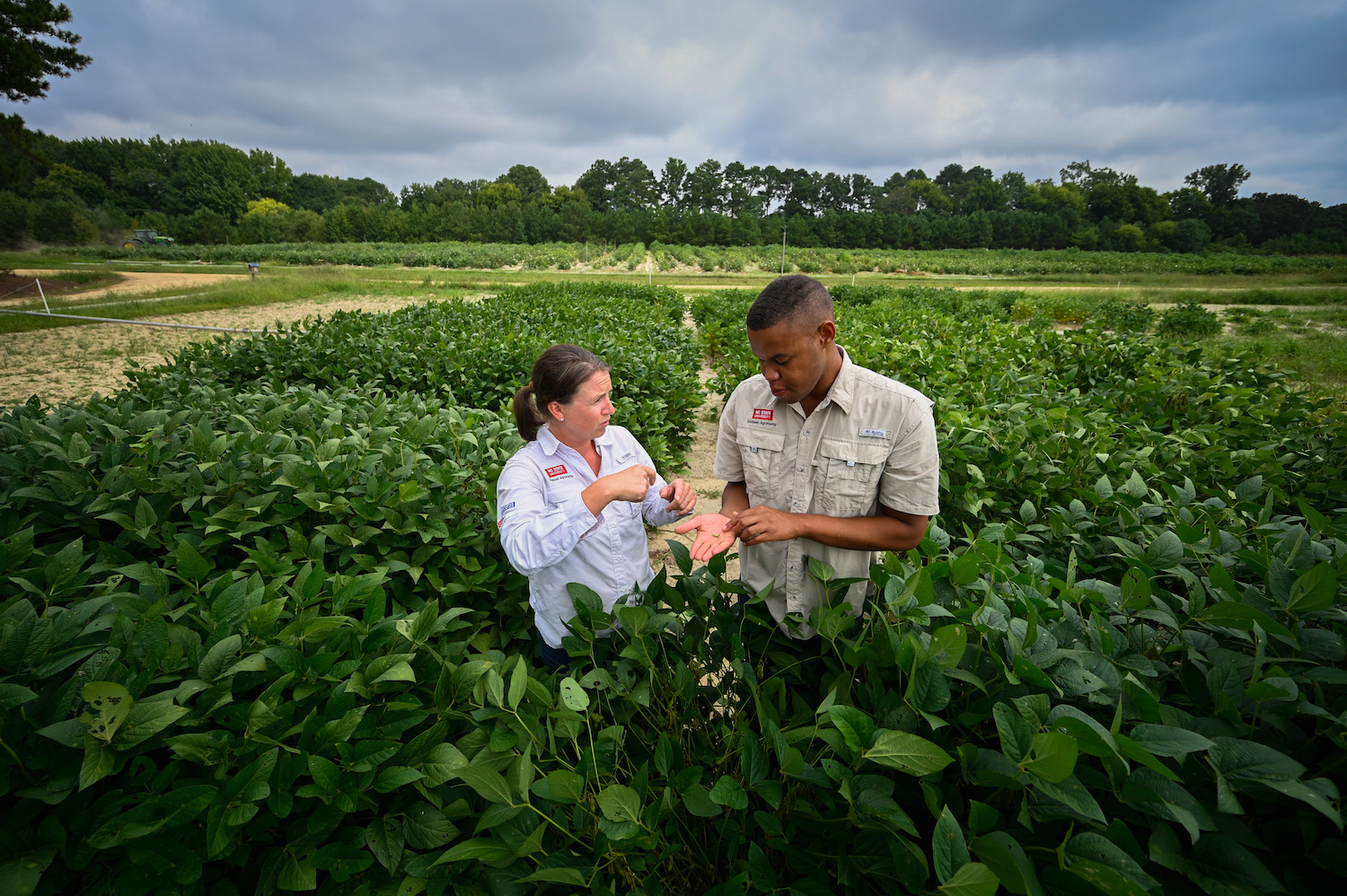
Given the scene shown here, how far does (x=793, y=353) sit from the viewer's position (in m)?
1.64

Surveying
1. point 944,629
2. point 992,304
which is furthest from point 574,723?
point 992,304

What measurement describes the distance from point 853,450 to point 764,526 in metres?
0.42

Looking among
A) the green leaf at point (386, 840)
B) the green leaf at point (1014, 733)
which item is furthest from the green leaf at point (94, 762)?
the green leaf at point (1014, 733)

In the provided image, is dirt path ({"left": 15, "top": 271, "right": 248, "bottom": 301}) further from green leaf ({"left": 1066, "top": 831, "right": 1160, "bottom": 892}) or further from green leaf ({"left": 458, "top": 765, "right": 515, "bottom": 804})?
green leaf ({"left": 1066, "top": 831, "right": 1160, "bottom": 892})

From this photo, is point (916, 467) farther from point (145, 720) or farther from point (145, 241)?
point (145, 241)

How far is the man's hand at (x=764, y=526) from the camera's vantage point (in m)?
1.61

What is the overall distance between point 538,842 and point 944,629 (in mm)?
917

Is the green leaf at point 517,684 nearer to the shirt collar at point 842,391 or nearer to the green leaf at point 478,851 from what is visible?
the green leaf at point 478,851

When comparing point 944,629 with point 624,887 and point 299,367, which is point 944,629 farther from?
point 299,367

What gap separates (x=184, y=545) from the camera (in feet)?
5.00

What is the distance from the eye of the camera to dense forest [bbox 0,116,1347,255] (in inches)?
2125

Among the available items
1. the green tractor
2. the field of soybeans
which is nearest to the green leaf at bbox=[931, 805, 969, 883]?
the field of soybeans

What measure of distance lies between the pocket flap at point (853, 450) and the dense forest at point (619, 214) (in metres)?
57.2

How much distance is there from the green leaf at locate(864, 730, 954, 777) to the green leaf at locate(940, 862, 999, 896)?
0.47ft
